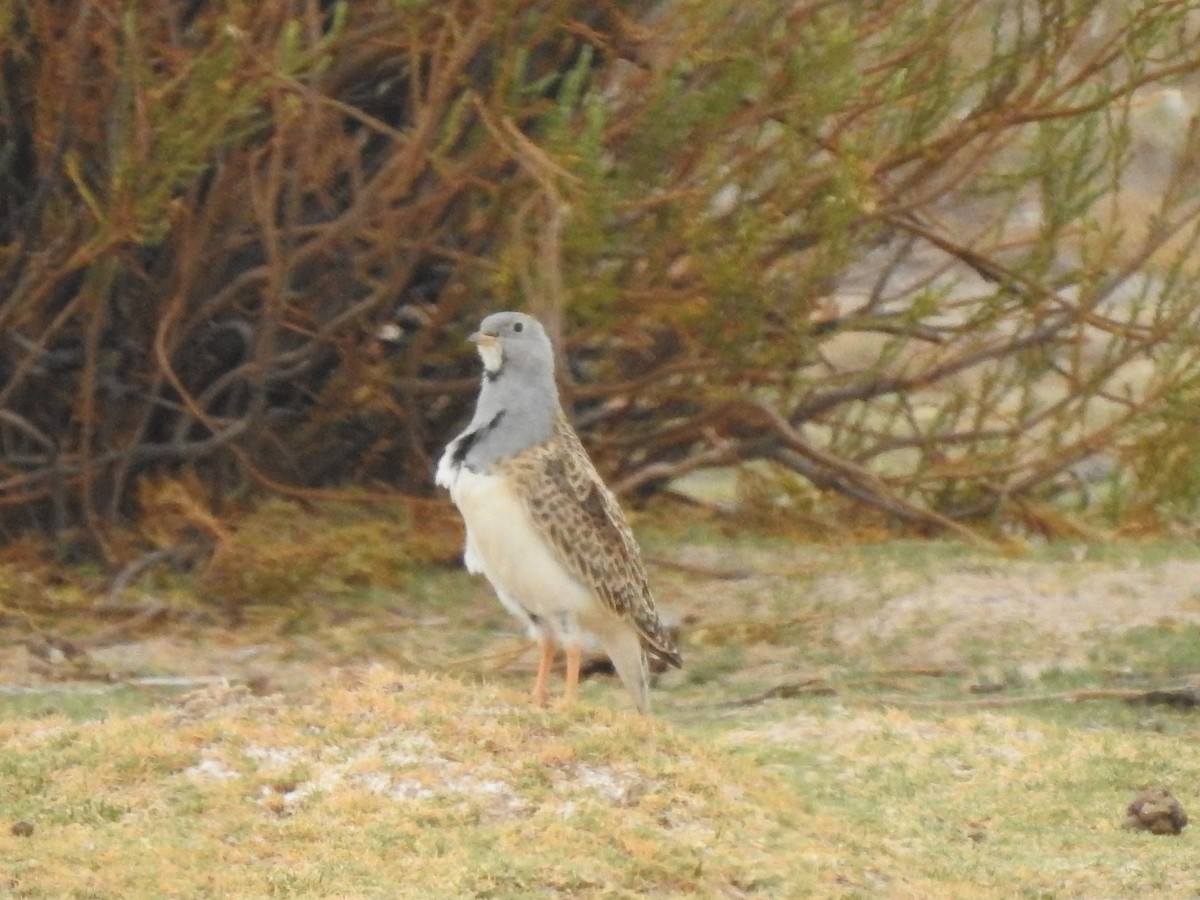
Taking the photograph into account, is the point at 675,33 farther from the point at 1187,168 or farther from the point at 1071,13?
the point at 1187,168

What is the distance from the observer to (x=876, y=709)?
22.9ft

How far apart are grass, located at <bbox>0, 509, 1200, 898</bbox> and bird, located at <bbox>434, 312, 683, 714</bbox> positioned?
0.31 meters

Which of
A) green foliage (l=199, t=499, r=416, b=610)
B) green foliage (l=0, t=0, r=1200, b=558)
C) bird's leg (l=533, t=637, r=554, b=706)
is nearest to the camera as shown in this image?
bird's leg (l=533, t=637, r=554, b=706)

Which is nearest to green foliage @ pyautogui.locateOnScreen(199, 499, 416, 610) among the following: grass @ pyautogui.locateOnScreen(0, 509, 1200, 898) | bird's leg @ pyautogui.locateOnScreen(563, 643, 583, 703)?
grass @ pyautogui.locateOnScreen(0, 509, 1200, 898)

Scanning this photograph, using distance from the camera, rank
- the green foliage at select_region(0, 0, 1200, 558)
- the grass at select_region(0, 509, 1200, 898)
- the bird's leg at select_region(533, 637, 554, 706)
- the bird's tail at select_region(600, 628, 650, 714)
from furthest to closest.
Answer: the green foliage at select_region(0, 0, 1200, 558) < the bird's tail at select_region(600, 628, 650, 714) < the bird's leg at select_region(533, 637, 554, 706) < the grass at select_region(0, 509, 1200, 898)

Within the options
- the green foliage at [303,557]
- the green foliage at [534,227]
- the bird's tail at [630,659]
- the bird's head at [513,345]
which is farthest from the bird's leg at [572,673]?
the green foliage at [303,557]

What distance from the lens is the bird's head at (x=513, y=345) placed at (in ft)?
20.4

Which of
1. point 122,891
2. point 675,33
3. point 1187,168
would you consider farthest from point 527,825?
point 1187,168

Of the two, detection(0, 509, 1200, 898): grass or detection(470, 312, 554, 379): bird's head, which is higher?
detection(470, 312, 554, 379): bird's head

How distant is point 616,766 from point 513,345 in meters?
1.31

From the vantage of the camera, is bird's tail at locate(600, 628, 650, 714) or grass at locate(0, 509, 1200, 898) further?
bird's tail at locate(600, 628, 650, 714)

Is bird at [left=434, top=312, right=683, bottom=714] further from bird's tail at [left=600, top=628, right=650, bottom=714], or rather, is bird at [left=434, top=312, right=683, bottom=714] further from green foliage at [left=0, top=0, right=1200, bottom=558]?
green foliage at [left=0, top=0, right=1200, bottom=558]

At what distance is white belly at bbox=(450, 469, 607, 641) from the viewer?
19.7 ft

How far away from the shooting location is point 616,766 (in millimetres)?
5305
